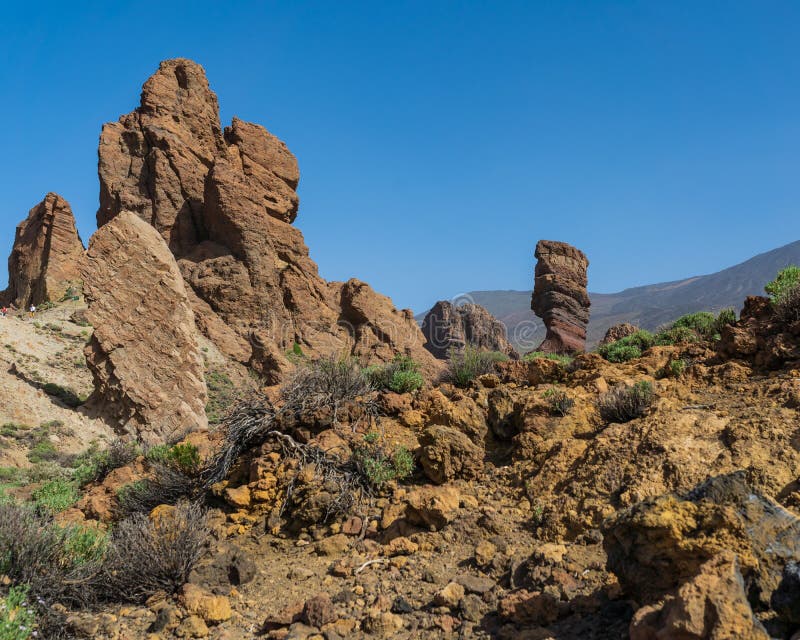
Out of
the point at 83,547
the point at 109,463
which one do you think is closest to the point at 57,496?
the point at 109,463

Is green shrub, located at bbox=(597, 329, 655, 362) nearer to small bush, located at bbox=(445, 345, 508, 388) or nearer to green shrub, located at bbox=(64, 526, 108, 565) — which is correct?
small bush, located at bbox=(445, 345, 508, 388)

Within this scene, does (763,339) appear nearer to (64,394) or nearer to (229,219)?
(64,394)

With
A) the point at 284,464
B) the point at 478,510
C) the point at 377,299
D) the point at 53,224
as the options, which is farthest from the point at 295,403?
the point at 53,224

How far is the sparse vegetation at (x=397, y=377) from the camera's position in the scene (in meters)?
7.62

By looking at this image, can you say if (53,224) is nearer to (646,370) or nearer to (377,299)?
(377,299)

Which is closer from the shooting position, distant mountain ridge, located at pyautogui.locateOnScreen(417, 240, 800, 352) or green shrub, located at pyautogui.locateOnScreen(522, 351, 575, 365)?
green shrub, located at pyautogui.locateOnScreen(522, 351, 575, 365)

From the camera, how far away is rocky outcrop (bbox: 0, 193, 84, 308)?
35.2 m

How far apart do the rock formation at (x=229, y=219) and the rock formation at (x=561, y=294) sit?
8.40 m

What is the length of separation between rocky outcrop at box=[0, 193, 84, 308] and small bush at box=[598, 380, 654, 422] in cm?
3735

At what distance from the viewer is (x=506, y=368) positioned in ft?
25.7

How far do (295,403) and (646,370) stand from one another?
438 cm

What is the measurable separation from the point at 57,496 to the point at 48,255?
1357 inches

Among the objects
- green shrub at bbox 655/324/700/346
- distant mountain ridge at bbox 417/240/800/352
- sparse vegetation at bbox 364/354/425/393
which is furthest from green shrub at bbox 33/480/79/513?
distant mountain ridge at bbox 417/240/800/352

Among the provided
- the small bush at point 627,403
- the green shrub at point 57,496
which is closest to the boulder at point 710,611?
the small bush at point 627,403
